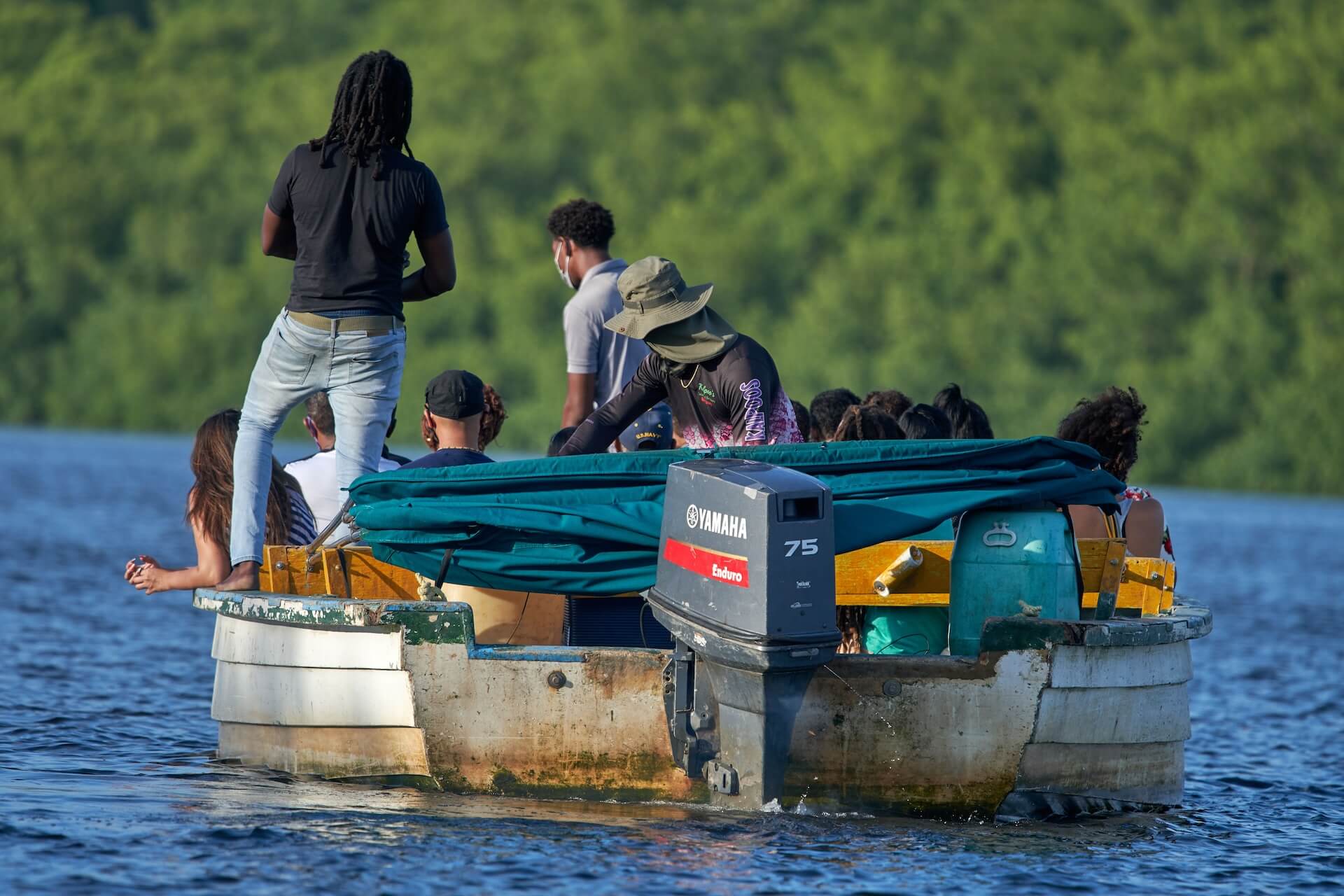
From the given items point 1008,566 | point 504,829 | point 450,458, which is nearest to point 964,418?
point 1008,566

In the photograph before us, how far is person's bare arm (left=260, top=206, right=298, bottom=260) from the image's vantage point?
284 inches

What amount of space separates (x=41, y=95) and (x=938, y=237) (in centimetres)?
2527

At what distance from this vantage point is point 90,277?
158 feet

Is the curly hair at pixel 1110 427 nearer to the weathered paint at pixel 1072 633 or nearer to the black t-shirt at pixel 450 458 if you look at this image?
the weathered paint at pixel 1072 633

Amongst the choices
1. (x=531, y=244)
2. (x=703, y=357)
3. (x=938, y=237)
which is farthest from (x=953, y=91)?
(x=703, y=357)

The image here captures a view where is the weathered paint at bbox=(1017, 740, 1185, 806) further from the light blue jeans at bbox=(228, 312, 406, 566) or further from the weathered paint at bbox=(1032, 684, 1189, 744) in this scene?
the light blue jeans at bbox=(228, 312, 406, 566)

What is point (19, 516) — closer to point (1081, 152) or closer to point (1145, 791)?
point (1145, 791)

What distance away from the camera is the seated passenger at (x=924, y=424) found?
27.7 feet

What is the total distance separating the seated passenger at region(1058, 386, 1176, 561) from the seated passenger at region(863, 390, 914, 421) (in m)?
1.33

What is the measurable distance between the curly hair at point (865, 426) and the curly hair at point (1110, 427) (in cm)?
66


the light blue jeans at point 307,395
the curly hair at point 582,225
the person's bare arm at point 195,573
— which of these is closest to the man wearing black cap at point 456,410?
the light blue jeans at point 307,395

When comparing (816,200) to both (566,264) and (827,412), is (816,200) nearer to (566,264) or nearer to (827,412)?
(827,412)

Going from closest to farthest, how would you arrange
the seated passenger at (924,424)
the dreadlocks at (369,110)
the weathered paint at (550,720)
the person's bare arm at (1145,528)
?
the weathered paint at (550,720)
the dreadlocks at (369,110)
the person's bare arm at (1145,528)
the seated passenger at (924,424)

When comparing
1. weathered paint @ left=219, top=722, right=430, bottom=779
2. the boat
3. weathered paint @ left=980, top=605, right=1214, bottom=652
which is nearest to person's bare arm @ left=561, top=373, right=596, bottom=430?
the boat
